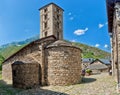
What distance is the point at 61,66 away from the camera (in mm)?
19359

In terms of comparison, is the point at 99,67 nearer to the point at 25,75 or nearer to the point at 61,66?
the point at 61,66

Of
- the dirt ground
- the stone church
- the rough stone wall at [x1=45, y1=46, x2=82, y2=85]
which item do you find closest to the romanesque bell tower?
the stone church

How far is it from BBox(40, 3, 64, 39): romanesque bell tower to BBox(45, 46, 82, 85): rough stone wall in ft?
82.8

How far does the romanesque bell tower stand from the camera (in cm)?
4559

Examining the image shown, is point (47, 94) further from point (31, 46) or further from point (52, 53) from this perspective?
point (31, 46)

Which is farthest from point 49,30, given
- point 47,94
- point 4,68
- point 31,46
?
point 47,94

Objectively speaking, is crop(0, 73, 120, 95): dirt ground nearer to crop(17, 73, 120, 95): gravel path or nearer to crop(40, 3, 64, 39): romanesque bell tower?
crop(17, 73, 120, 95): gravel path

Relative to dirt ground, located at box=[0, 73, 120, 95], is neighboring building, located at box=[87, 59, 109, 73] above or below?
above

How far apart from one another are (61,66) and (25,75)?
3.48 m

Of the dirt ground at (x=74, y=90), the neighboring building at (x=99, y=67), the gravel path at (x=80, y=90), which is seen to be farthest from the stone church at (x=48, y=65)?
the neighboring building at (x=99, y=67)

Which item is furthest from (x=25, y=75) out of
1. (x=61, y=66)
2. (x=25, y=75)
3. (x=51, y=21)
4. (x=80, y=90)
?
(x=51, y=21)

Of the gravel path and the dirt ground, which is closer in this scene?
the gravel path

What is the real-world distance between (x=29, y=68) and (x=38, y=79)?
154 centimetres

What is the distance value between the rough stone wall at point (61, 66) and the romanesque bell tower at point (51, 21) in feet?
82.8
